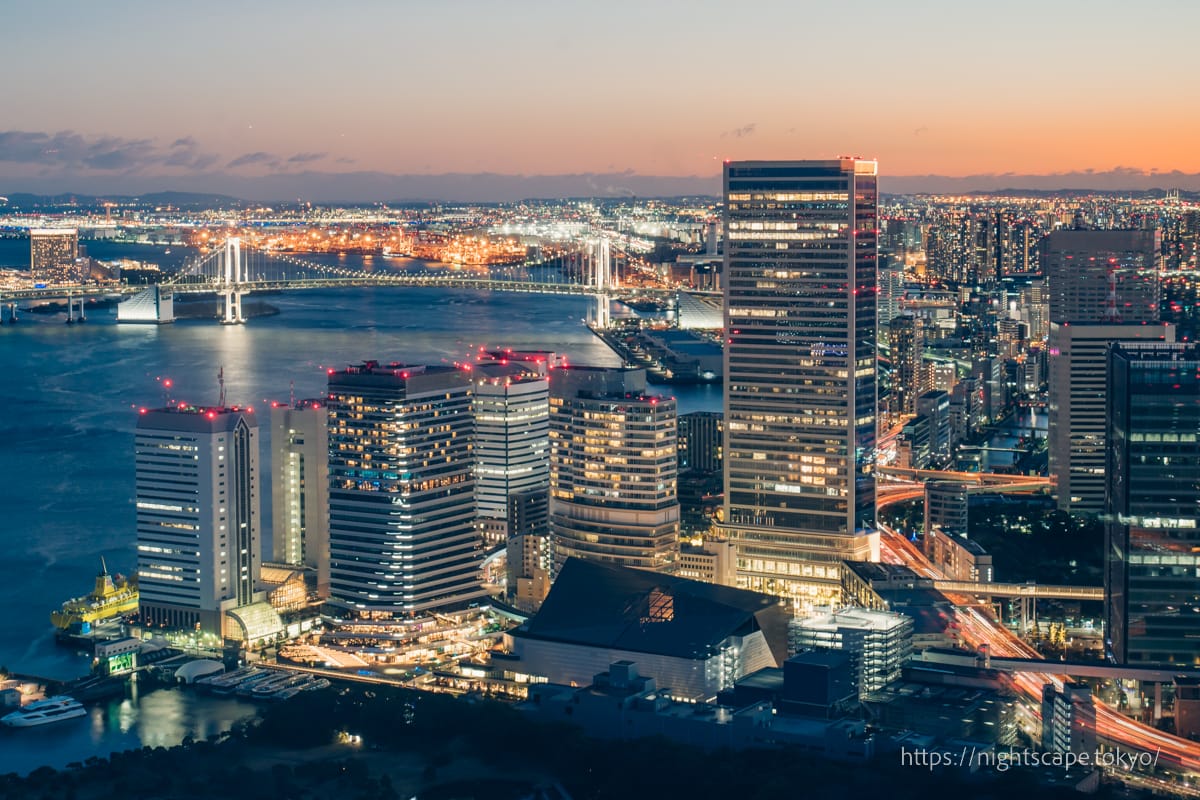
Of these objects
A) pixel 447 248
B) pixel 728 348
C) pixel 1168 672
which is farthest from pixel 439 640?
pixel 447 248

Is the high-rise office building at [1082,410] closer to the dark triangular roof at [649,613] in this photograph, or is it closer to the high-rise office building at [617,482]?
the high-rise office building at [617,482]

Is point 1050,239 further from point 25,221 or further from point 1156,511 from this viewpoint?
point 25,221

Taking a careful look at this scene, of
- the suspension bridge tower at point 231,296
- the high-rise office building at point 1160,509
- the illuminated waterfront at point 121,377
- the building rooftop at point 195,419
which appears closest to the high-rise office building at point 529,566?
the building rooftop at point 195,419

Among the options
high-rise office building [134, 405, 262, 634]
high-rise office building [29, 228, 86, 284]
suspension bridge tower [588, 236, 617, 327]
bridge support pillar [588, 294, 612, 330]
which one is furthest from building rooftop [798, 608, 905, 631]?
high-rise office building [29, 228, 86, 284]

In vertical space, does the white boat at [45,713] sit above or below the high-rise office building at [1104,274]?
below

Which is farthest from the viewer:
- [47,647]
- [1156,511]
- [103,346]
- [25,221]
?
[25,221]

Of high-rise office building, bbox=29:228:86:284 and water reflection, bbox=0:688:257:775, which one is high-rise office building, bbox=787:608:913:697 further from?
high-rise office building, bbox=29:228:86:284
